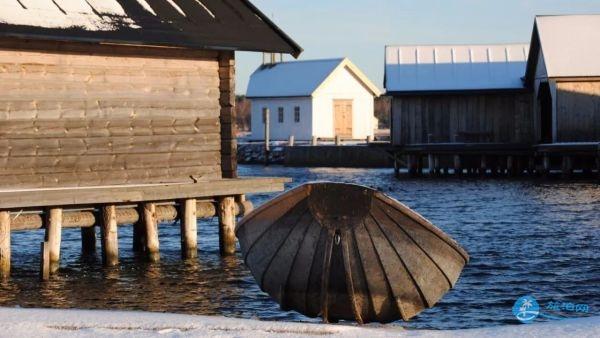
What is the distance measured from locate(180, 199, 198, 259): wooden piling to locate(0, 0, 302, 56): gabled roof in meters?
2.52

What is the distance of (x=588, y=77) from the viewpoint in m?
45.3

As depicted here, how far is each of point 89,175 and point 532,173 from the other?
31.3 metres

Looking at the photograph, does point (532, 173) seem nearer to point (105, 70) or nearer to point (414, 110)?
point (414, 110)

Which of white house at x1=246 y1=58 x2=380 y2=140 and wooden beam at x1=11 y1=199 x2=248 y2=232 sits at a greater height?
white house at x1=246 y1=58 x2=380 y2=140

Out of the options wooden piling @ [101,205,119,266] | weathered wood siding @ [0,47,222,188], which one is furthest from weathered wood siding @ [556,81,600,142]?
wooden piling @ [101,205,119,266]

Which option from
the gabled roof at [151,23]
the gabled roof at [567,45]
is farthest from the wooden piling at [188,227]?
the gabled roof at [567,45]

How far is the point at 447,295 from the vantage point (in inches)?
678

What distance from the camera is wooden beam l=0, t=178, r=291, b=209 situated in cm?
1689

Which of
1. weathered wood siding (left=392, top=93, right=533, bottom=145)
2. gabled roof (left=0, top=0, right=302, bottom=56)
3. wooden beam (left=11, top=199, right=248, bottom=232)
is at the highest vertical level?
gabled roof (left=0, top=0, right=302, bottom=56)

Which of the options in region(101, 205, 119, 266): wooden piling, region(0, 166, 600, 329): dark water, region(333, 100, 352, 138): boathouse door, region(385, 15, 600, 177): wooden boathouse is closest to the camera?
region(0, 166, 600, 329): dark water

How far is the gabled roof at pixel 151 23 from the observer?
A: 17.7 meters

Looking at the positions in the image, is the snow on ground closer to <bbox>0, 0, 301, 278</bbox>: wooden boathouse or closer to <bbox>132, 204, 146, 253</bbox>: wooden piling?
<bbox>0, 0, 301, 278</bbox>: wooden boathouse

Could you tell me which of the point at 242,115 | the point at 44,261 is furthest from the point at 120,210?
the point at 242,115

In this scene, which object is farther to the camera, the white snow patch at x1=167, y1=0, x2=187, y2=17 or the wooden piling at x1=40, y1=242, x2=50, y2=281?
the white snow patch at x1=167, y1=0, x2=187, y2=17
